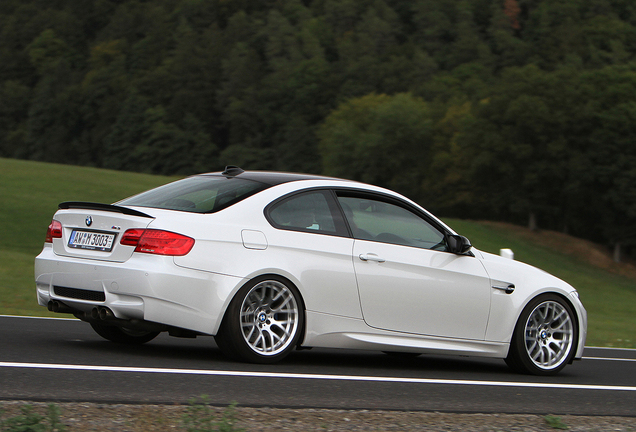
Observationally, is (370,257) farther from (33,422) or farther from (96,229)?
(33,422)

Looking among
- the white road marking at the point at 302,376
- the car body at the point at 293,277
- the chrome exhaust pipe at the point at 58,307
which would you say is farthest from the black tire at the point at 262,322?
the chrome exhaust pipe at the point at 58,307

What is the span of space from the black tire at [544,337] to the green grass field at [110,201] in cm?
636

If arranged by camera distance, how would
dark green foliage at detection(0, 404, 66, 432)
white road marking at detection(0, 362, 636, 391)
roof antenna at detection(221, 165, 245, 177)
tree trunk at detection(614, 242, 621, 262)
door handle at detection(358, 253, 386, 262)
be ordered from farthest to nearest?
tree trunk at detection(614, 242, 621, 262) < roof antenna at detection(221, 165, 245, 177) < door handle at detection(358, 253, 386, 262) < white road marking at detection(0, 362, 636, 391) < dark green foliage at detection(0, 404, 66, 432)

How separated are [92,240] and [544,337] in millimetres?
4096

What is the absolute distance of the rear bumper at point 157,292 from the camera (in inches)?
250

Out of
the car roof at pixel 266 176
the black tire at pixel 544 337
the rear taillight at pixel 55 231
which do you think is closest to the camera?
the rear taillight at pixel 55 231

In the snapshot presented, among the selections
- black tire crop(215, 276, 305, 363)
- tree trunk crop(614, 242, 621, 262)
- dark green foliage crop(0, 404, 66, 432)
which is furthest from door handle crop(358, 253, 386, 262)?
tree trunk crop(614, 242, 621, 262)

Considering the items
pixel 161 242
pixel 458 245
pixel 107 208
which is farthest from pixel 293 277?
pixel 458 245

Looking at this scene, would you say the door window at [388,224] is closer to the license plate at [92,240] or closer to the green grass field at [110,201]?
the license plate at [92,240]

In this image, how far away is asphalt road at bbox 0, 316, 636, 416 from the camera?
17.8 feet

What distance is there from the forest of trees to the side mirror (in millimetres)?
60903

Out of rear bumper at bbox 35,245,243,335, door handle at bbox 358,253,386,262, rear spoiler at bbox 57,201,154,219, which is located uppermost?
rear spoiler at bbox 57,201,154,219

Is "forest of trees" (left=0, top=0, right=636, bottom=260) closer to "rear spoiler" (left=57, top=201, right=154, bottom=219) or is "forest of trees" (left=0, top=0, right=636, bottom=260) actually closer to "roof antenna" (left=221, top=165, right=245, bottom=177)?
"roof antenna" (left=221, top=165, right=245, bottom=177)

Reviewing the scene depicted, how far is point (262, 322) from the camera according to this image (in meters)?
6.70
